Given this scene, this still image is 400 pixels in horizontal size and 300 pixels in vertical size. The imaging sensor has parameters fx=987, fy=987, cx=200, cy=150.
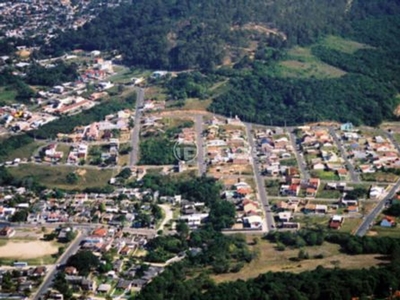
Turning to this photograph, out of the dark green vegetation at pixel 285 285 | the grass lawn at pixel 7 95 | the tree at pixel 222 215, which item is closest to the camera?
the dark green vegetation at pixel 285 285

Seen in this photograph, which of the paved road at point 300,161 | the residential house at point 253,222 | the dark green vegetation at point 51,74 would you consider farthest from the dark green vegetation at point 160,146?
the dark green vegetation at point 51,74

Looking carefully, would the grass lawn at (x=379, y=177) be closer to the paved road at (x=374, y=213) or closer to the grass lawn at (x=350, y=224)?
the paved road at (x=374, y=213)

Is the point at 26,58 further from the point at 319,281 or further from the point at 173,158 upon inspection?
the point at 319,281

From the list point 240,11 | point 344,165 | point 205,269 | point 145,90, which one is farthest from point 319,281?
point 240,11

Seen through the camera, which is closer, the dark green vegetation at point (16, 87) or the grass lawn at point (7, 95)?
the grass lawn at point (7, 95)

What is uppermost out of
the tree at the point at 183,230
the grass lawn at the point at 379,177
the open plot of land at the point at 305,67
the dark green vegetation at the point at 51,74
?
the tree at the point at 183,230

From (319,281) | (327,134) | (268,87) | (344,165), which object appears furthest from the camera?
(268,87)

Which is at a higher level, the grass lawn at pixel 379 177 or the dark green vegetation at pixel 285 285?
the dark green vegetation at pixel 285 285
